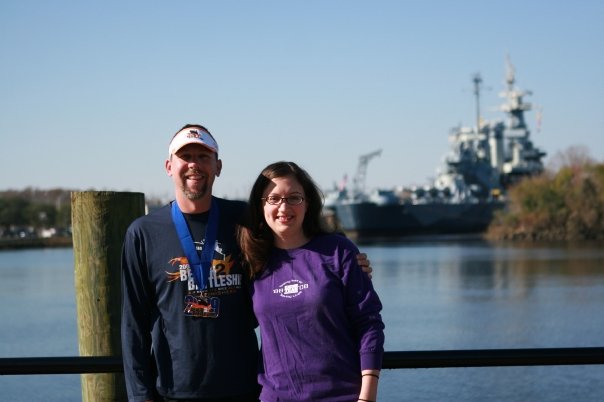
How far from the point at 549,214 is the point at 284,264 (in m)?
81.6

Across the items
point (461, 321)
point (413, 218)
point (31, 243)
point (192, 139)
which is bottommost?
point (31, 243)

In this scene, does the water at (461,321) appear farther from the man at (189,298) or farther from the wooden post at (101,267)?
the man at (189,298)

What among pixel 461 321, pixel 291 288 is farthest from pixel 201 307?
pixel 461 321

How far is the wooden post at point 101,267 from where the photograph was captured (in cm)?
444

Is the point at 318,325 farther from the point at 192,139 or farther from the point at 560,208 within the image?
the point at 560,208

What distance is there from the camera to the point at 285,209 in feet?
11.6

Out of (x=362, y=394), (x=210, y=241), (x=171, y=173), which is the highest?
(x=171, y=173)

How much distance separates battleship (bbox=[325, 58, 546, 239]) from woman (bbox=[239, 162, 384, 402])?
3456 inches

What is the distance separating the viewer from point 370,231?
329 ft

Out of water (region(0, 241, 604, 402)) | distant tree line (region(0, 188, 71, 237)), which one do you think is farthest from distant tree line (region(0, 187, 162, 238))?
water (region(0, 241, 604, 402))

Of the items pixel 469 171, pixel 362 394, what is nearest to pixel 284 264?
pixel 362 394

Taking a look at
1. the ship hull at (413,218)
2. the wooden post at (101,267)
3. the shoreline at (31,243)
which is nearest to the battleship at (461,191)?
the ship hull at (413,218)

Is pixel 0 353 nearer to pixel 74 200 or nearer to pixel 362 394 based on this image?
pixel 74 200

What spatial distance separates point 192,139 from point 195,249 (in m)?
0.45
